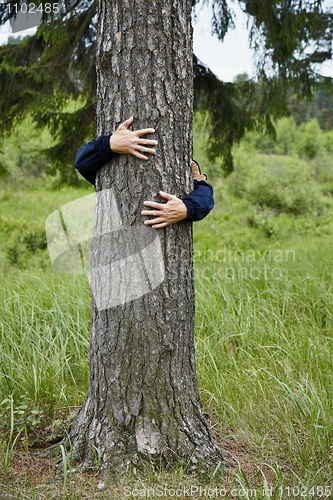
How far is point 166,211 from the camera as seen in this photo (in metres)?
1.60

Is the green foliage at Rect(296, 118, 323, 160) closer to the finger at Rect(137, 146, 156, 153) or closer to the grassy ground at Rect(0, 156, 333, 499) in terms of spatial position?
the grassy ground at Rect(0, 156, 333, 499)

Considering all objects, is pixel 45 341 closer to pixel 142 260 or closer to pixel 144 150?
pixel 142 260

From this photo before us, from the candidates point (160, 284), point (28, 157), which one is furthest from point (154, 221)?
point (28, 157)

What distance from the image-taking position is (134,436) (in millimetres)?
1608

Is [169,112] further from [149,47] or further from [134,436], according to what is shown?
[134,436]

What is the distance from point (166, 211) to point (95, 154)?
0.43 m

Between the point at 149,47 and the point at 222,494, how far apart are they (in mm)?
1960

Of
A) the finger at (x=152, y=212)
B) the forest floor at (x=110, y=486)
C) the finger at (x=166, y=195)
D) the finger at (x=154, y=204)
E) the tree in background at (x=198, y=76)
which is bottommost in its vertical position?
the forest floor at (x=110, y=486)

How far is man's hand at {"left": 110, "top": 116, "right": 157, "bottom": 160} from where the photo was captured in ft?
5.13

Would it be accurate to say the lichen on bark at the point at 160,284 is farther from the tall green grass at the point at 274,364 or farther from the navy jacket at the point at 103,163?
the tall green grass at the point at 274,364

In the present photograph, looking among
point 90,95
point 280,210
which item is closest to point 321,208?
point 280,210

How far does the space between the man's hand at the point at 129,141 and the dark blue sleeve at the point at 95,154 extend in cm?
4

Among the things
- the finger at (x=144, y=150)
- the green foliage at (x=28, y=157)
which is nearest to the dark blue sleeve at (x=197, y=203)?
the finger at (x=144, y=150)

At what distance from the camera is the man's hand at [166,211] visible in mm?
1597
